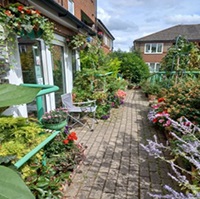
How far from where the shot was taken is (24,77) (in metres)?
2.96

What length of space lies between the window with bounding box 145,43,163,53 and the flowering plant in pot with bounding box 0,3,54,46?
2019cm

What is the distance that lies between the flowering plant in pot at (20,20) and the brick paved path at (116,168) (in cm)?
223

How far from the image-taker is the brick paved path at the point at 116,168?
7.24 ft

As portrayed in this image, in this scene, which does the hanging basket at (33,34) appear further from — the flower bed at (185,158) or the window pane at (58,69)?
the flower bed at (185,158)

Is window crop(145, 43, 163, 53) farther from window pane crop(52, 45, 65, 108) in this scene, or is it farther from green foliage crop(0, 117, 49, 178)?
green foliage crop(0, 117, 49, 178)

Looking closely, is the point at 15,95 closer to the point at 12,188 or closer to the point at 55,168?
the point at 12,188

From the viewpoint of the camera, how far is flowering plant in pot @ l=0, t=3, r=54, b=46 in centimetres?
201

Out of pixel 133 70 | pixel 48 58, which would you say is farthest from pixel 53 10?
pixel 133 70

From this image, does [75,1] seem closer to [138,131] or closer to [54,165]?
[138,131]

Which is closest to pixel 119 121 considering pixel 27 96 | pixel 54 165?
pixel 54 165

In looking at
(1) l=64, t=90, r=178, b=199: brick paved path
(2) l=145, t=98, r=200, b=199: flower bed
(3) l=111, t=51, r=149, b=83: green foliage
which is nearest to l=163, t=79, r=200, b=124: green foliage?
(2) l=145, t=98, r=200, b=199: flower bed

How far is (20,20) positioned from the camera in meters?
2.16

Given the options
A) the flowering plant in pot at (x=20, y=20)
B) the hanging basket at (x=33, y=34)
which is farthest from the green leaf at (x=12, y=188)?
the hanging basket at (x=33, y=34)

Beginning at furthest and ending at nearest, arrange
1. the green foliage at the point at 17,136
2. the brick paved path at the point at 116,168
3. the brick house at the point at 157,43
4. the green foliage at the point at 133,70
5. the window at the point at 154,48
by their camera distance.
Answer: the window at the point at 154,48 < the brick house at the point at 157,43 < the green foliage at the point at 133,70 < the brick paved path at the point at 116,168 < the green foliage at the point at 17,136
